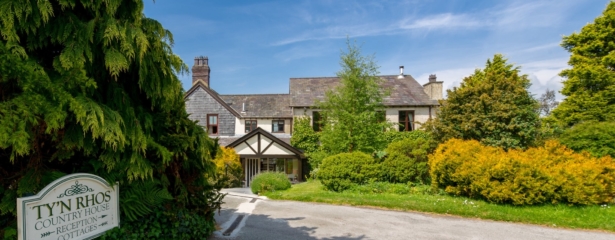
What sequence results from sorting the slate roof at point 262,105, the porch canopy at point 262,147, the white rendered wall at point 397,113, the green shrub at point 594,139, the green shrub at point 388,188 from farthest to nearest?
the slate roof at point 262,105 → the white rendered wall at point 397,113 → the porch canopy at point 262,147 → the green shrub at point 388,188 → the green shrub at point 594,139

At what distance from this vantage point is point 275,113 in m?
23.3

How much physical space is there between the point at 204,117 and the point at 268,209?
15710 millimetres

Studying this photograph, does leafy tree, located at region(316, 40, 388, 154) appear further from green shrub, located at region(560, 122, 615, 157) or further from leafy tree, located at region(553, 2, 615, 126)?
leafy tree, located at region(553, 2, 615, 126)

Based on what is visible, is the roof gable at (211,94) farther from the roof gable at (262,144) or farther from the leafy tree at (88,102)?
the leafy tree at (88,102)

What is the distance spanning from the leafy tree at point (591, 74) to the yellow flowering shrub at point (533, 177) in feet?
25.4

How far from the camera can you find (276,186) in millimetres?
13125

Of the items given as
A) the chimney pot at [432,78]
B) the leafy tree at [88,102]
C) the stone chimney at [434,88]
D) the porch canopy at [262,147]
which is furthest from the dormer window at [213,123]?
the leafy tree at [88,102]

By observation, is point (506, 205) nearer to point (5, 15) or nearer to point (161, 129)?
point (161, 129)

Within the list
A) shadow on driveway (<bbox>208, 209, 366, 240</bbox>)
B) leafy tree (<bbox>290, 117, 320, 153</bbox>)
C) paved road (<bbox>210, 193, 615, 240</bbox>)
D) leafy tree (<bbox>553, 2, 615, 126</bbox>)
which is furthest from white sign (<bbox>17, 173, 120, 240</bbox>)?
leafy tree (<bbox>553, 2, 615, 126</bbox>)

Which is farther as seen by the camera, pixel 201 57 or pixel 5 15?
pixel 201 57

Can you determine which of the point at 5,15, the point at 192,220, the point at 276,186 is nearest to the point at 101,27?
the point at 5,15

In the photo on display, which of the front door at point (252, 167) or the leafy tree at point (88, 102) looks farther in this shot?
the front door at point (252, 167)

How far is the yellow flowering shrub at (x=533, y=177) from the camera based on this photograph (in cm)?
862

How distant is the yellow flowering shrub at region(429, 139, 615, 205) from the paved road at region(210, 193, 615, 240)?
1609 millimetres
